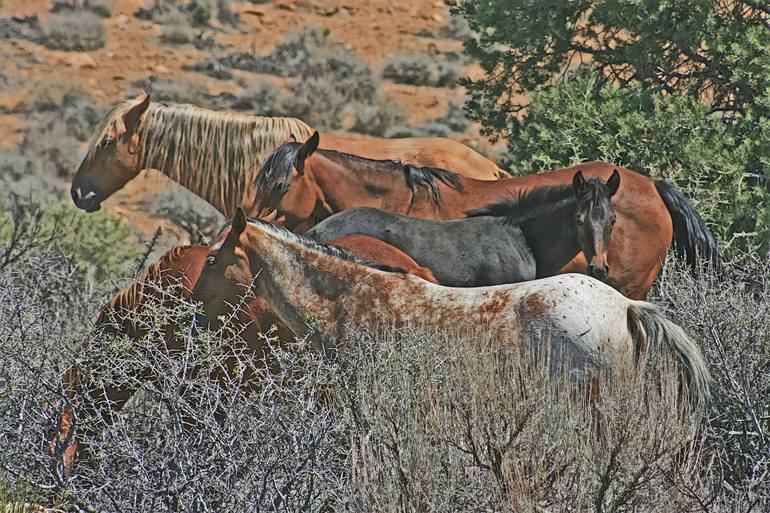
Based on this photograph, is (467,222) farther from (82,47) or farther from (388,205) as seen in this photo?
(82,47)

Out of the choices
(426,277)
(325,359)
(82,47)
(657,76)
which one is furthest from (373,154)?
(82,47)

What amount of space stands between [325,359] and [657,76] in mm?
6460

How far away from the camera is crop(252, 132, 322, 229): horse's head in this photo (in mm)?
8203

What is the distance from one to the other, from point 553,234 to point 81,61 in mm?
16239

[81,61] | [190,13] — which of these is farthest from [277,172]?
[190,13]

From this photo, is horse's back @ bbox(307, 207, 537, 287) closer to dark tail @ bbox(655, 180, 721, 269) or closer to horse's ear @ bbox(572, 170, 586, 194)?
horse's ear @ bbox(572, 170, 586, 194)

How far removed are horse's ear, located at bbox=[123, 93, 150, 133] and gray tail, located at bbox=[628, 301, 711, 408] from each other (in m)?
6.14

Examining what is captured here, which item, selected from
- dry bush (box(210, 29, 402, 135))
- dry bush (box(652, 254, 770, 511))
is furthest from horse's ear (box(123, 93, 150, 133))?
dry bush (box(210, 29, 402, 135))

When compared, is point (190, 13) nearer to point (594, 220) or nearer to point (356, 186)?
point (356, 186)

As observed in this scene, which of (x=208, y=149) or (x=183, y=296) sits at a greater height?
(x=183, y=296)

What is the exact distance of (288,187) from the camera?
8.24 m

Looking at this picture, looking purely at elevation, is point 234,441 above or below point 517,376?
below

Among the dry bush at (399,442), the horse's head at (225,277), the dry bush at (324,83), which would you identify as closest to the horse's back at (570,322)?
the dry bush at (399,442)

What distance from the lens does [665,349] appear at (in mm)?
5277
